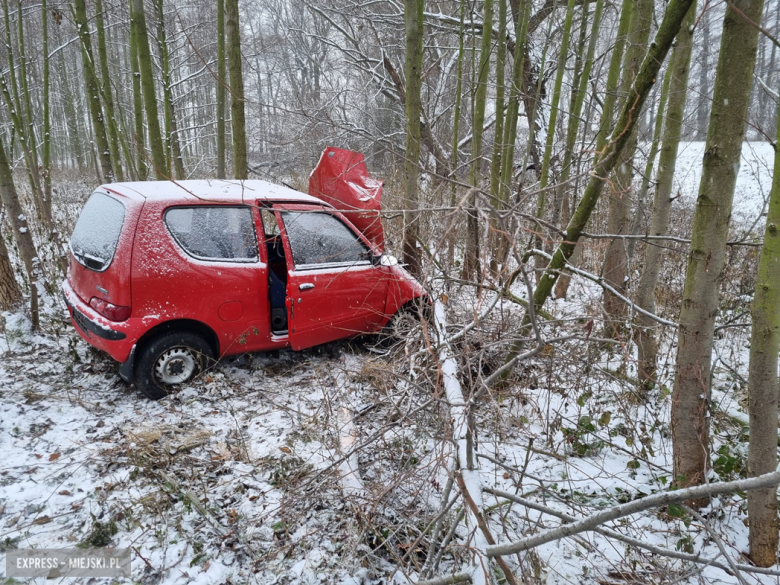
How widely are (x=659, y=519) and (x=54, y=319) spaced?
589 cm

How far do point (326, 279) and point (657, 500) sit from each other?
326 centimetres

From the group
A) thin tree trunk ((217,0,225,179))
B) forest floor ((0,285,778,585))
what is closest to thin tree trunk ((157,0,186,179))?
thin tree trunk ((217,0,225,179))

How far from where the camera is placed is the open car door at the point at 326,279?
404 centimetres

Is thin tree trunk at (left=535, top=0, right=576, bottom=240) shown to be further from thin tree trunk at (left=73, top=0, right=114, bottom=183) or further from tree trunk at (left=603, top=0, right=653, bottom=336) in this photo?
thin tree trunk at (left=73, top=0, right=114, bottom=183)

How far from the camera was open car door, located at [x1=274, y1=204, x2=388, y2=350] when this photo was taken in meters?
4.04

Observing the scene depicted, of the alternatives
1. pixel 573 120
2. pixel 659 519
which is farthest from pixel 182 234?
pixel 573 120

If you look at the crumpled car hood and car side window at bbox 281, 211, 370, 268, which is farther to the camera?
the crumpled car hood

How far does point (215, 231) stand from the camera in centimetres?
379

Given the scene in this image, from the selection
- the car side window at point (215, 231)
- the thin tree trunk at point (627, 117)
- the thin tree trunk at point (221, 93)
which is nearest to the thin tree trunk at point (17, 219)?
the car side window at point (215, 231)

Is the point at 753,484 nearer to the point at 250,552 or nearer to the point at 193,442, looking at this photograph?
the point at 250,552

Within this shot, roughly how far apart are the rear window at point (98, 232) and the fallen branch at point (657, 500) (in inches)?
137

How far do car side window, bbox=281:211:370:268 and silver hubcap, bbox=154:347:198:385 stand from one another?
124 centimetres

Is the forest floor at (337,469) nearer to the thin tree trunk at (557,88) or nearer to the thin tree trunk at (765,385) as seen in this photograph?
the thin tree trunk at (765,385)

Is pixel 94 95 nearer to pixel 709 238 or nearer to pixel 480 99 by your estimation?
pixel 480 99
